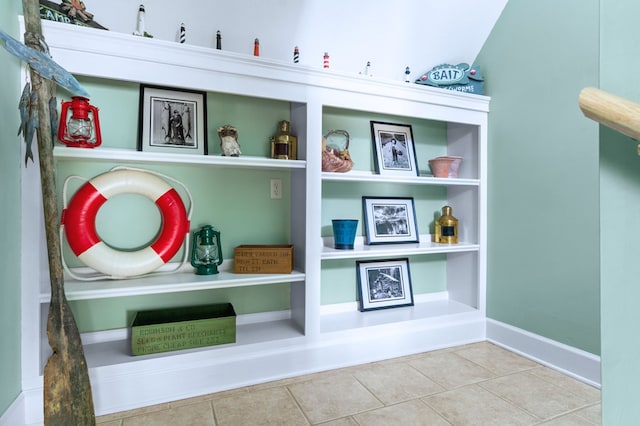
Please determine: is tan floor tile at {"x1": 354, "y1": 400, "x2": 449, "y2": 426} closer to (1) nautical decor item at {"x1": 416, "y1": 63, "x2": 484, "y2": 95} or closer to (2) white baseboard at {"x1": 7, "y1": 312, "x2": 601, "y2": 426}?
(2) white baseboard at {"x1": 7, "y1": 312, "x2": 601, "y2": 426}

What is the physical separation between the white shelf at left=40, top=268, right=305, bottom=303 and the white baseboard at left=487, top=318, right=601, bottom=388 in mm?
1389

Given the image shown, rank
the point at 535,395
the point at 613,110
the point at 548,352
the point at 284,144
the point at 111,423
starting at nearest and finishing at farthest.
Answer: the point at 613,110 < the point at 111,423 < the point at 535,395 < the point at 284,144 < the point at 548,352

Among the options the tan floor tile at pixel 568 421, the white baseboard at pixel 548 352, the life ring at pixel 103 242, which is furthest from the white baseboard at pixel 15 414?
the white baseboard at pixel 548 352

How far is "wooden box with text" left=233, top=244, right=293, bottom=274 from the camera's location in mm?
1890

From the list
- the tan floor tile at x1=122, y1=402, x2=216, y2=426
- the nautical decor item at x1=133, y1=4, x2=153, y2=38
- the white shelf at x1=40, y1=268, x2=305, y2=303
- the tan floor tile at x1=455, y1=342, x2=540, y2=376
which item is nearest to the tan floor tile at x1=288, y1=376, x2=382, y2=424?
the tan floor tile at x1=122, y1=402, x2=216, y2=426

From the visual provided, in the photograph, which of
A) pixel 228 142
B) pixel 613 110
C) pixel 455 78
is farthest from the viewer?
pixel 455 78

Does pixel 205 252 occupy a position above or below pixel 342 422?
above

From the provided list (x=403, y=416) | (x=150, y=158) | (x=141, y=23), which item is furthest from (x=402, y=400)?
(x=141, y=23)

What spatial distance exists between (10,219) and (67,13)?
90cm

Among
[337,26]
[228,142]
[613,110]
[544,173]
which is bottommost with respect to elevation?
[613,110]

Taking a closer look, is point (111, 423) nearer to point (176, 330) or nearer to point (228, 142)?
point (176, 330)

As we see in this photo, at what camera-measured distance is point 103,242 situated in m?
1.71

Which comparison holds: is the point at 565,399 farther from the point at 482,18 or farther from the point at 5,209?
the point at 5,209

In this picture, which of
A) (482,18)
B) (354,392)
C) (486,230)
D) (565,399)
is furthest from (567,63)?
(354,392)
